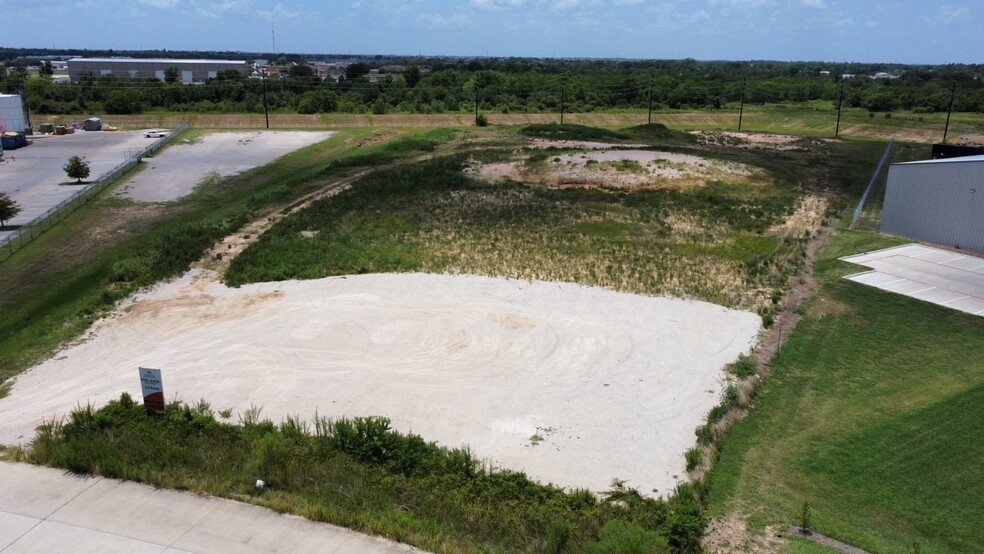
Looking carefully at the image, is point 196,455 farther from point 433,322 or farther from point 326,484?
point 433,322

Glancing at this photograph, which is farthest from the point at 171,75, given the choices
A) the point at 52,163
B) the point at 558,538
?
the point at 558,538

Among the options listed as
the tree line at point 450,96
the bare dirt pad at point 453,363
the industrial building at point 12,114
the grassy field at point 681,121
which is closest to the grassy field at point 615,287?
the bare dirt pad at point 453,363

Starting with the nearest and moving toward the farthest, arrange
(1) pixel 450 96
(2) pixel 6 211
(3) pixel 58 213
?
1. (2) pixel 6 211
2. (3) pixel 58 213
3. (1) pixel 450 96

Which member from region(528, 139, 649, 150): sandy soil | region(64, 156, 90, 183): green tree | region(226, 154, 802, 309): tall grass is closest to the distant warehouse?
region(64, 156, 90, 183): green tree

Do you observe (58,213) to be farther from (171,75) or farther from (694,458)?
(171,75)

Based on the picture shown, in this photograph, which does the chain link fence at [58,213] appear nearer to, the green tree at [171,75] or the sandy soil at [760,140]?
the sandy soil at [760,140]

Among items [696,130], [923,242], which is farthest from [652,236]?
[696,130]
